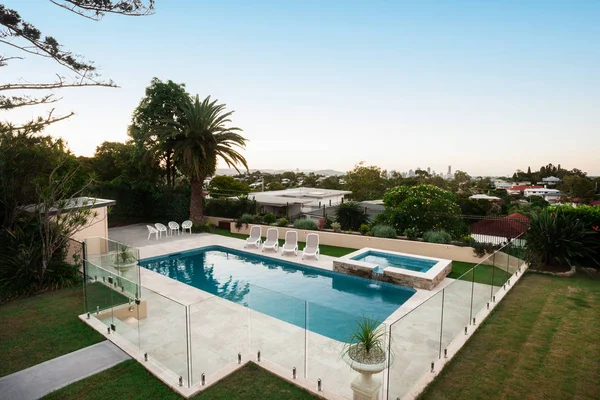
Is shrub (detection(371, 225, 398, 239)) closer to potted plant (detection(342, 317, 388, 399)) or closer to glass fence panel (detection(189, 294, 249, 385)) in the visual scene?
glass fence panel (detection(189, 294, 249, 385))

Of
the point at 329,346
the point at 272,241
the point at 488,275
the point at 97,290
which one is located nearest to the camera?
the point at 329,346

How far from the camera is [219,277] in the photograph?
1198 centimetres

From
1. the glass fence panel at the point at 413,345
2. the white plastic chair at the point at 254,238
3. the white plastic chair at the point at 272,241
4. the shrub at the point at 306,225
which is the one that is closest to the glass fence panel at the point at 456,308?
the glass fence panel at the point at 413,345

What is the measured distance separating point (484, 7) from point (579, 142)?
16.4m

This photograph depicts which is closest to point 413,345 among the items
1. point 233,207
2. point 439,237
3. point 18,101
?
point 18,101

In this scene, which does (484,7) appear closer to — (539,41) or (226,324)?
(539,41)

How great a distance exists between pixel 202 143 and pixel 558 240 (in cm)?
1700

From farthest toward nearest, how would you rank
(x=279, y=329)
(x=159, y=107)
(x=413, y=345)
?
(x=159, y=107)
(x=279, y=329)
(x=413, y=345)

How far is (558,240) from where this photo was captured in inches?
418

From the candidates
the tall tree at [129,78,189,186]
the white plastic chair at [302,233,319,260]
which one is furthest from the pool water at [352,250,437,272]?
the tall tree at [129,78,189,186]

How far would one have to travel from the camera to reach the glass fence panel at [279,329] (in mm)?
5328

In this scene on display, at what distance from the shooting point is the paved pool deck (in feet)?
15.2

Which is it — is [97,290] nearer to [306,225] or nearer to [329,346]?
[329,346]

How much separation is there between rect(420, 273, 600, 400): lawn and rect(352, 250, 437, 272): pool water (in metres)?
3.31
